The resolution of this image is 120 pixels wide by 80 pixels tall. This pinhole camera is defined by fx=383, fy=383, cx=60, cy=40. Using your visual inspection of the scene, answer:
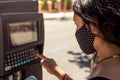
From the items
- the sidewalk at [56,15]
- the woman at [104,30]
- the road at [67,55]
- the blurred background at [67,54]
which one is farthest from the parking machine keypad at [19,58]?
the sidewalk at [56,15]

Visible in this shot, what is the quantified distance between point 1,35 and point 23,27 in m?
0.21

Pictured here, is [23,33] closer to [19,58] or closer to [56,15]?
[19,58]

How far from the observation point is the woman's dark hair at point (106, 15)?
1759 millimetres

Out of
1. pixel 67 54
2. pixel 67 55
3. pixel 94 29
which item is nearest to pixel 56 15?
pixel 67 54

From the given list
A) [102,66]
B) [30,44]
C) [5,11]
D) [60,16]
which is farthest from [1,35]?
[60,16]

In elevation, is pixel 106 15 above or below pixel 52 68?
above

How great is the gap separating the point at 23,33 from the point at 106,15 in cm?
65

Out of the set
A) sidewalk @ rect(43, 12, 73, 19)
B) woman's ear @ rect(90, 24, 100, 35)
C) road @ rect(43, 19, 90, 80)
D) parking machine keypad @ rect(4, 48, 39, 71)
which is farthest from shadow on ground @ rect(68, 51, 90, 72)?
sidewalk @ rect(43, 12, 73, 19)

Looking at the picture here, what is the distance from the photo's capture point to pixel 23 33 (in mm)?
2242

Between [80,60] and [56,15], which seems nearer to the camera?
[80,60]

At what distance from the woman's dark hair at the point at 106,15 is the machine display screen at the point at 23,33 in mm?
489

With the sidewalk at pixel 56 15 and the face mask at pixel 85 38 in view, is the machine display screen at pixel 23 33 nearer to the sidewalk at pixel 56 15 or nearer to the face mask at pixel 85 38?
the face mask at pixel 85 38

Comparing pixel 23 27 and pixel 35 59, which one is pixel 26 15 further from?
pixel 35 59

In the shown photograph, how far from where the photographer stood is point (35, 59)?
93.3 inches
